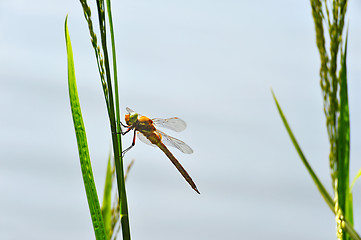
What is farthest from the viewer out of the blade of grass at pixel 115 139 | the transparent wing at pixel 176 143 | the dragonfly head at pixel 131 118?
the transparent wing at pixel 176 143

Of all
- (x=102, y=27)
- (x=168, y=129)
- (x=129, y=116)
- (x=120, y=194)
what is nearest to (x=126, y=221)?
(x=120, y=194)

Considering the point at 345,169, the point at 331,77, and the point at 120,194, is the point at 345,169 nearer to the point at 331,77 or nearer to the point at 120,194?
the point at 331,77

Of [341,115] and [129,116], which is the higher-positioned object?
[129,116]

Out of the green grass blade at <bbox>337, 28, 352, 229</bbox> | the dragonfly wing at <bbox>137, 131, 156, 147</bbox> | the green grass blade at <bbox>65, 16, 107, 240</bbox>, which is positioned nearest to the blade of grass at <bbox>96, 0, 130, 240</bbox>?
the green grass blade at <bbox>65, 16, 107, 240</bbox>

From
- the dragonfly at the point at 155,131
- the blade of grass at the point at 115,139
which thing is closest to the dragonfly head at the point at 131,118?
the dragonfly at the point at 155,131

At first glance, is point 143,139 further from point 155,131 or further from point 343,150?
point 343,150

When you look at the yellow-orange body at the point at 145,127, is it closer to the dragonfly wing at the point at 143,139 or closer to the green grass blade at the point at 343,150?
the dragonfly wing at the point at 143,139

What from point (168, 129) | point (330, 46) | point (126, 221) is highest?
point (168, 129)

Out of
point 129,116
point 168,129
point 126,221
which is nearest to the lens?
point 126,221
